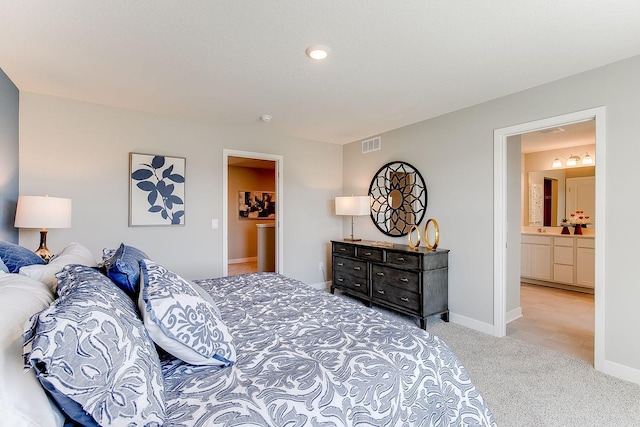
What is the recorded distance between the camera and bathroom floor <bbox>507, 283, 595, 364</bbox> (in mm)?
2986

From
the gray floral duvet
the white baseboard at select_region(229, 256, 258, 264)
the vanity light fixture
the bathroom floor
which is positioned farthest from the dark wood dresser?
the white baseboard at select_region(229, 256, 258, 264)

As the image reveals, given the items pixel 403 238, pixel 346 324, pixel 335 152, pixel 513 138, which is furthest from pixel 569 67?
pixel 335 152

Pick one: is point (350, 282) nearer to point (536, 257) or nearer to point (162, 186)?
point (162, 186)

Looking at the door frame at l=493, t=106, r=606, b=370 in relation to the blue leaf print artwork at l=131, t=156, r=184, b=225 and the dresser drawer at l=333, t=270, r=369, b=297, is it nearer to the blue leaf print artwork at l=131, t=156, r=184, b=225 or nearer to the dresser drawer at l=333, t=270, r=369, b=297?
the dresser drawer at l=333, t=270, r=369, b=297

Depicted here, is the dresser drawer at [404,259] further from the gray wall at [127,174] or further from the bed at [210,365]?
the bed at [210,365]

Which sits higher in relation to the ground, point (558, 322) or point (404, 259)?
point (404, 259)

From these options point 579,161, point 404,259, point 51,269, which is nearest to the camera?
point 51,269

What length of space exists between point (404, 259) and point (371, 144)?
1.94m

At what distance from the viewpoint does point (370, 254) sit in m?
3.96

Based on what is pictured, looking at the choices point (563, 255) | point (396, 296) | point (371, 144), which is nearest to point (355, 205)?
point (371, 144)

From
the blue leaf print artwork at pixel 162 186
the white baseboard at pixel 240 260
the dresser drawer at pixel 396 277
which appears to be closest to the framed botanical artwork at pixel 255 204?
the white baseboard at pixel 240 260

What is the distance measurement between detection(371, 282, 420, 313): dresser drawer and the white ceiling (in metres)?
2.08

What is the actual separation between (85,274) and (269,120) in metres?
2.97

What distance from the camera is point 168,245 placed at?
3697 mm
